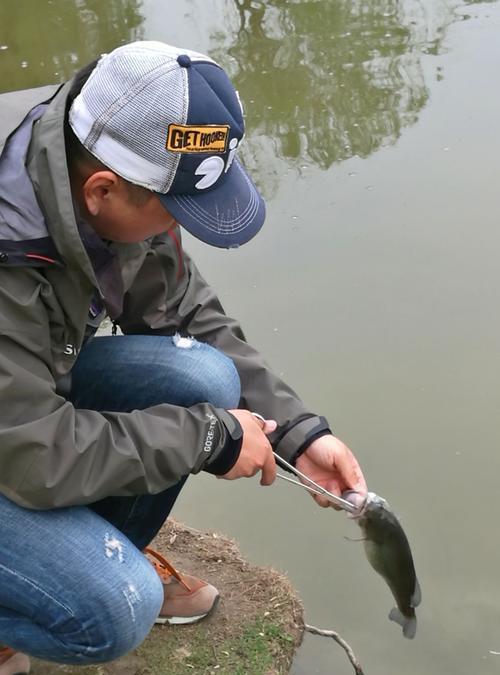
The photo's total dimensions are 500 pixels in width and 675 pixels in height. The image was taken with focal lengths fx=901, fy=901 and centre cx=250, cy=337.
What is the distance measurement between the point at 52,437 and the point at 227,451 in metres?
0.37

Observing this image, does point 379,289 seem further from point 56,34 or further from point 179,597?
point 56,34

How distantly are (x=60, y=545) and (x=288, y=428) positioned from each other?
625 millimetres

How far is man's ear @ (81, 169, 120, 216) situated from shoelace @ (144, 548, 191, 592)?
98cm

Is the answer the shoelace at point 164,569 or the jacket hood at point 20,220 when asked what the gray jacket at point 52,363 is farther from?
the shoelace at point 164,569

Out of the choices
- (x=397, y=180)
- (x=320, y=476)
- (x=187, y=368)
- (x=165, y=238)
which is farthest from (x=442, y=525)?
(x=397, y=180)

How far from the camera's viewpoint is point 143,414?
1776mm

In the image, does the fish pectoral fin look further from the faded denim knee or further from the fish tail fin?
the faded denim knee

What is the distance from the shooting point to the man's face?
1.66 meters

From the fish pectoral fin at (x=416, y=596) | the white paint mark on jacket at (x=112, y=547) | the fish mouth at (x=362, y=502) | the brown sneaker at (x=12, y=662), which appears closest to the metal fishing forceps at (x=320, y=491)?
the fish mouth at (x=362, y=502)

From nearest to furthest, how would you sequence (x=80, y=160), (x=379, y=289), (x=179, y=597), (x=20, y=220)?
1. (x=20, y=220)
2. (x=80, y=160)
3. (x=179, y=597)
4. (x=379, y=289)

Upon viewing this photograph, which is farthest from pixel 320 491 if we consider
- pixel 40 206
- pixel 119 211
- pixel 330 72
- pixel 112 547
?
pixel 330 72

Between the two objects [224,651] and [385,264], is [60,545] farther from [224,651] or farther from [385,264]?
[385,264]

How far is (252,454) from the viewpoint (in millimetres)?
1838

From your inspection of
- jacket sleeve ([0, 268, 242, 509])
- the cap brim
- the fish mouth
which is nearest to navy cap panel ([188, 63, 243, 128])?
the cap brim
